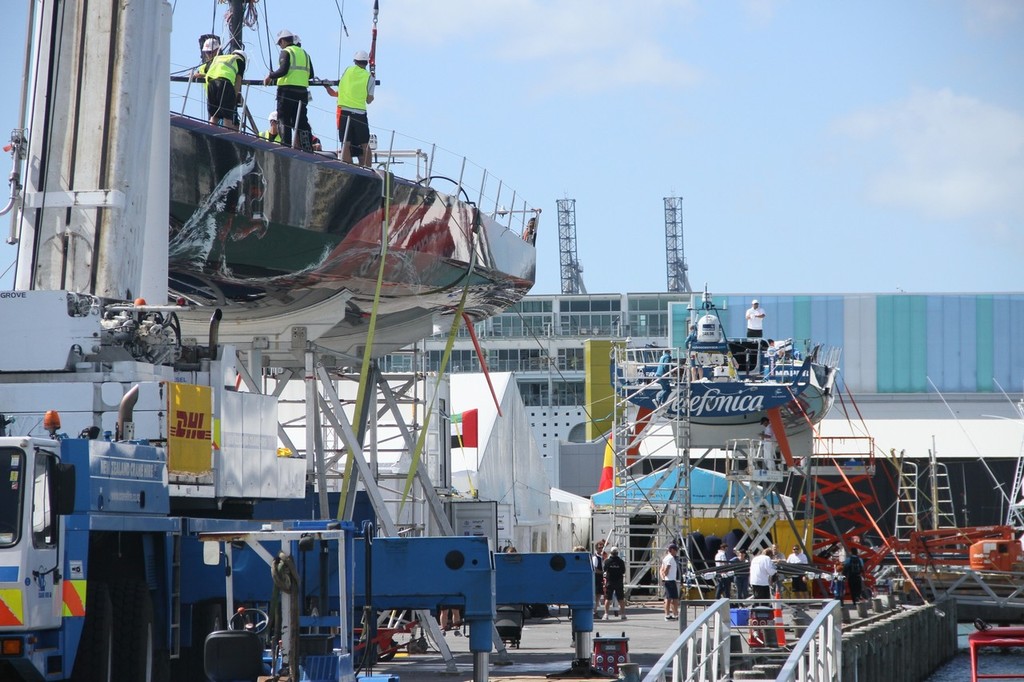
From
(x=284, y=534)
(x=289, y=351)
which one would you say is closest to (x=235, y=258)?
(x=289, y=351)

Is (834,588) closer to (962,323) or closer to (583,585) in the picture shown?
(583,585)

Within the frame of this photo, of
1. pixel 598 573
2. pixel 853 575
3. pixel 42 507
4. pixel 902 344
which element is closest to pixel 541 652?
pixel 598 573

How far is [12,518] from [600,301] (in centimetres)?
10015

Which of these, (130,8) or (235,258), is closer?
(130,8)

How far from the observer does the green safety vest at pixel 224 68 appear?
1948 cm

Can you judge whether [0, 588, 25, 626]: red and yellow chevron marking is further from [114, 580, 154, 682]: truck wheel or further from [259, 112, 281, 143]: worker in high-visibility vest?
[259, 112, 281, 143]: worker in high-visibility vest

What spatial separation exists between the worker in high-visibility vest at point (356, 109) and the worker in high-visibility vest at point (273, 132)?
911 mm

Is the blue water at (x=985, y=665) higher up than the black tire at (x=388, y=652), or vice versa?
the black tire at (x=388, y=652)

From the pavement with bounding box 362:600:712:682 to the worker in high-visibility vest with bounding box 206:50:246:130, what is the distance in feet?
24.2

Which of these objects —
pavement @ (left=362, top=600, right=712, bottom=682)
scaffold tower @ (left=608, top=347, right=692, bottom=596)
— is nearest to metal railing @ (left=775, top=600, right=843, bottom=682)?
pavement @ (left=362, top=600, right=712, bottom=682)

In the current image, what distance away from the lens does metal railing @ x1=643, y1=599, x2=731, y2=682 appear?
9.36 metres

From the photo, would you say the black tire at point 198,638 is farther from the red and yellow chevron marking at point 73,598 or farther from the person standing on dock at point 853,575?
the person standing on dock at point 853,575

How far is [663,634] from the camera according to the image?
24.9 meters

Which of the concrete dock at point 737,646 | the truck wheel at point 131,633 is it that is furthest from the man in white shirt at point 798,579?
the truck wheel at point 131,633
